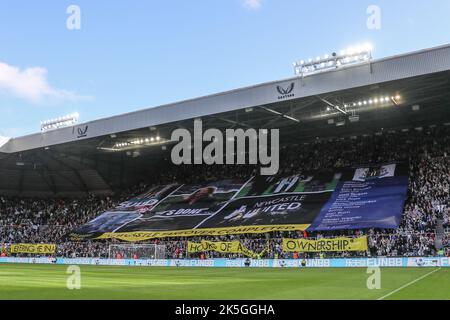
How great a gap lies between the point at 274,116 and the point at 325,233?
510 inches

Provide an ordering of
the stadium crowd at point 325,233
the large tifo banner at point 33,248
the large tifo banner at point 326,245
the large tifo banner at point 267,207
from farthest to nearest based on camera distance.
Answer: the large tifo banner at point 33,248, the large tifo banner at point 267,207, the stadium crowd at point 325,233, the large tifo banner at point 326,245

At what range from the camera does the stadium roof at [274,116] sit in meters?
35.7

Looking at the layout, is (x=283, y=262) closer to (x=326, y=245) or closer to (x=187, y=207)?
(x=326, y=245)

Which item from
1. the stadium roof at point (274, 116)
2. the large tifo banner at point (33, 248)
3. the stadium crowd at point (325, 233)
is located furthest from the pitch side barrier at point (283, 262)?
the stadium roof at point (274, 116)

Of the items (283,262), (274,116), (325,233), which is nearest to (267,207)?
(325,233)

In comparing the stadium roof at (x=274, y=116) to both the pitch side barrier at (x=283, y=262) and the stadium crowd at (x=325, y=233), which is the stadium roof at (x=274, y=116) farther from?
the pitch side barrier at (x=283, y=262)

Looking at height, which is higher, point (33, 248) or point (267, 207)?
point (267, 207)

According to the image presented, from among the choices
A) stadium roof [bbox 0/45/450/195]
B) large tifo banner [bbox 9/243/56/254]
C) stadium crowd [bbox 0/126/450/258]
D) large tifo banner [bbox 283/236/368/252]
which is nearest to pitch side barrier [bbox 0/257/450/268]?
stadium crowd [bbox 0/126/450/258]

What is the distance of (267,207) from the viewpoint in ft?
154

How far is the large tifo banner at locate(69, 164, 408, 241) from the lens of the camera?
135ft

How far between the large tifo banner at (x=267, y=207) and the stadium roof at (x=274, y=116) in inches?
230

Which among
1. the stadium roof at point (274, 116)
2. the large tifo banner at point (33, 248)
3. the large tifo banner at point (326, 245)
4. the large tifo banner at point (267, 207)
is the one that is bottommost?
the large tifo banner at point (33, 248)

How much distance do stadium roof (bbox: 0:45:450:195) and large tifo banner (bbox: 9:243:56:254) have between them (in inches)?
409
